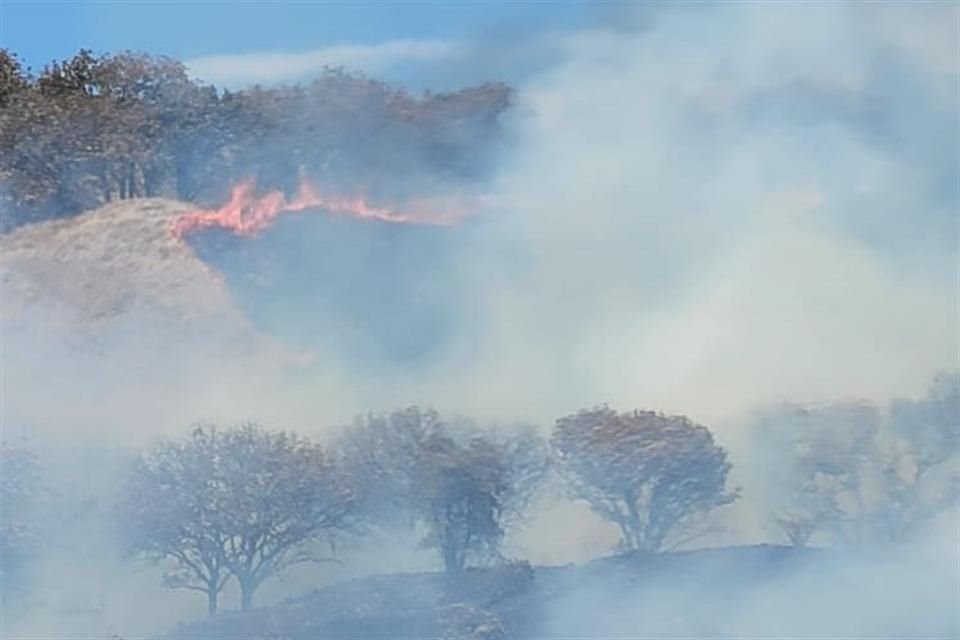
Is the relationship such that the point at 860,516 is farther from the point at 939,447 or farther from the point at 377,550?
the point at 377,550

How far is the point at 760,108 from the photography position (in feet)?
46.9

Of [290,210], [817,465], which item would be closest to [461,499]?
[817,465]

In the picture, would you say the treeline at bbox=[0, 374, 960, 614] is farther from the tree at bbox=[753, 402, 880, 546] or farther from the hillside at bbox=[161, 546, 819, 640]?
the hillside at bbox=[161, 546, 819, 640]

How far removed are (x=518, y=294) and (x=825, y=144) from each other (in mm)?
2486

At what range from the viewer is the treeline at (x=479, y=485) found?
1280 cm

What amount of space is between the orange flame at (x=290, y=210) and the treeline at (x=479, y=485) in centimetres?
176

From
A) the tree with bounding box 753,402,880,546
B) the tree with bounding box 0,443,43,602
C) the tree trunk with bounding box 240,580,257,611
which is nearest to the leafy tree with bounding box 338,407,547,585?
the tree trunk with bounding box 240,580,257,611

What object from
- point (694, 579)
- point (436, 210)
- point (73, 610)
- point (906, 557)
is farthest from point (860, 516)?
point (73, 610)

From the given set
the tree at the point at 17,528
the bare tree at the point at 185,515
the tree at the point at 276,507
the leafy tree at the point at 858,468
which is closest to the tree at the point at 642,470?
the leafy tree at the point at 858,468

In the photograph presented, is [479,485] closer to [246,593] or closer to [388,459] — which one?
[388,459]

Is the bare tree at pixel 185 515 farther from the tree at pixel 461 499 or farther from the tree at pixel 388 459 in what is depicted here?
the tree at pixel 461 499

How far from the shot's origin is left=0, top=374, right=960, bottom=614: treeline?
1280 cm

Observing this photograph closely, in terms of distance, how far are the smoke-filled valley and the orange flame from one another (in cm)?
3

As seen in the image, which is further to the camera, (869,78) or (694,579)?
(869,78)
